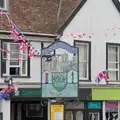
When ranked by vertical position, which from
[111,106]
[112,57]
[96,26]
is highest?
[96,26]

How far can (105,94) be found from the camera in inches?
915

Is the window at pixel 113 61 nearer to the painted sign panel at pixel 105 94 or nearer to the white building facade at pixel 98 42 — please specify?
Answer: the white building facade at pixel 98 42

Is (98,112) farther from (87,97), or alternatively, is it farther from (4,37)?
(4,37)

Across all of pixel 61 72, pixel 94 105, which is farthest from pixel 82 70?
pixel 61 72

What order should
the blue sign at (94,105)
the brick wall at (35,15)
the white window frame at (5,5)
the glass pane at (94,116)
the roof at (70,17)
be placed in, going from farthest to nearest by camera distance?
the glass pane at (94,116), the blue sign at (94,105), the roof at (70,17), the brick wall at (35,15), the white window frame at (5,5)

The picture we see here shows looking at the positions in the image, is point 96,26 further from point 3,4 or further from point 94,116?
point 3,4

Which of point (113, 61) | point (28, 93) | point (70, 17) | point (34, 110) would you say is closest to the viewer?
point (28, 93)

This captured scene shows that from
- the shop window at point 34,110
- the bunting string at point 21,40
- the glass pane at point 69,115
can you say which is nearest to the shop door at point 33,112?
the shop window at point 34,110

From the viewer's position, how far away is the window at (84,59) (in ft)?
75.8

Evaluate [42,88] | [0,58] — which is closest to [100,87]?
[42,88]

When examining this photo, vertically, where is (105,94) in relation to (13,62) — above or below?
below

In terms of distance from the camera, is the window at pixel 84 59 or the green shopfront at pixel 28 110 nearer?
the window at pixel 84 59

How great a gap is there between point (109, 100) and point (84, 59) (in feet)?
8.41

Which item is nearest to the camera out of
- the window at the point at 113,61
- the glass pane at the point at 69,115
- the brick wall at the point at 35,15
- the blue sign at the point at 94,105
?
the brick wall at the point at 35,15
